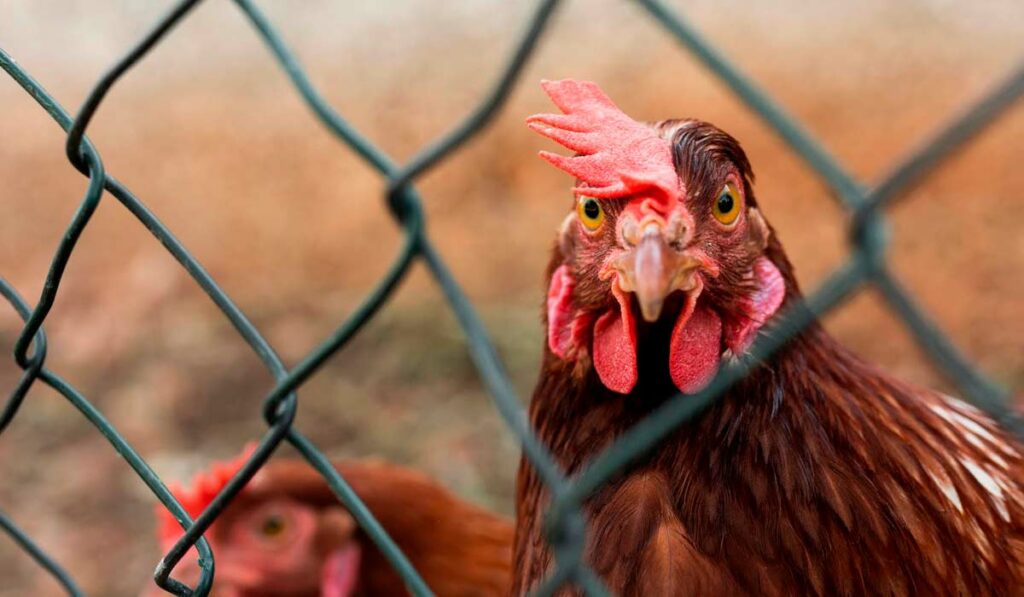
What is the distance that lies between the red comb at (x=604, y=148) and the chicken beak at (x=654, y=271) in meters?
0.07

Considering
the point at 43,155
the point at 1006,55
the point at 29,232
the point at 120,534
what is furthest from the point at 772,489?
the point at 43,155

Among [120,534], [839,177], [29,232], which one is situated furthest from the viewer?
[29,232]

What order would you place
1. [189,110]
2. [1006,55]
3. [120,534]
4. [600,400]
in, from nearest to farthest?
[600,400]
[120,534]
[1006,55]
[189,110]

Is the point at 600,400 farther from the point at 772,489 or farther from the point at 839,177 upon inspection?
the point at 839,177

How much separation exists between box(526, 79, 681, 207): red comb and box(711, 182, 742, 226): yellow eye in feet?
0.28

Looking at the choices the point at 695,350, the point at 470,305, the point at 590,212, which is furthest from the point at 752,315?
the point at 470,305

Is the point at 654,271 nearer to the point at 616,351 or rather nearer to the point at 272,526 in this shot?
the point at 616,351

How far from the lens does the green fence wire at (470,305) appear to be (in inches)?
22.5

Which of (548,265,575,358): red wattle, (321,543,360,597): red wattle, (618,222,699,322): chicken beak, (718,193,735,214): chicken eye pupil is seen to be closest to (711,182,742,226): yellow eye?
(718,193,735,214): chicken eye pupil

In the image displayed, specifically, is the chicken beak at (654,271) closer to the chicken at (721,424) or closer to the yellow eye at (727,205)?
the chicken at (721,424)

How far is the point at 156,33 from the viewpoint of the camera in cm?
95

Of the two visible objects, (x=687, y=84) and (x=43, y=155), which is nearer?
(x=687, y=84)

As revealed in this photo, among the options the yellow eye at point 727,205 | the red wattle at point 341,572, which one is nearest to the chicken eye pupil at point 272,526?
the red wattle at point 341,572

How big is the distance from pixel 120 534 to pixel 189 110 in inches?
131
